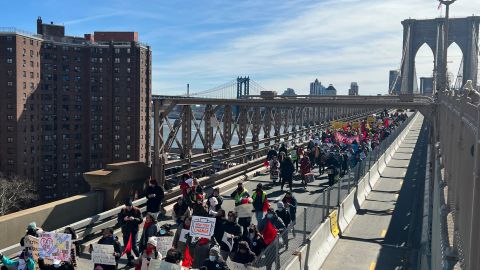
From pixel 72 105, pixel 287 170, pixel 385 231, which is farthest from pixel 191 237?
pixel 72 105

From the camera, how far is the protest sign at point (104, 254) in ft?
26.9

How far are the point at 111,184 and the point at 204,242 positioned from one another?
463cm

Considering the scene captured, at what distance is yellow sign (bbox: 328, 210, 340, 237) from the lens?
42.1 feet

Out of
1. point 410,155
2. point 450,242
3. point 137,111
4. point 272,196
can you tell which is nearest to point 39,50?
point 137,111

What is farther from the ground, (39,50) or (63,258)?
(39,50)

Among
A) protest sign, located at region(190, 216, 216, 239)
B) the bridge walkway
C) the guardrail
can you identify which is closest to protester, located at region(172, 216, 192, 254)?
protest sign, located at region(190, 216, 216, 239)

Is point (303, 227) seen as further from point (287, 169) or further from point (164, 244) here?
point (287, 169)

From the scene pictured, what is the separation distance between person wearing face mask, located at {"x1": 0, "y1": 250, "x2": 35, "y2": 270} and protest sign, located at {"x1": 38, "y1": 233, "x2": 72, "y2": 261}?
211 millimetres

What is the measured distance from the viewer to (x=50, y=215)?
1066 cm

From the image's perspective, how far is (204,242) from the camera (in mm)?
8703

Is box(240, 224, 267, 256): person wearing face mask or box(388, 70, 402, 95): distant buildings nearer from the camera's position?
box(240, 224, 267, 256): person wearing face mask

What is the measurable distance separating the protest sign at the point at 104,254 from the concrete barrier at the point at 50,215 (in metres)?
2.31

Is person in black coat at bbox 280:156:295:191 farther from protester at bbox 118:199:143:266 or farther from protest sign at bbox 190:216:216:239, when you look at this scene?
protest sign at bbox 190:216:216:239

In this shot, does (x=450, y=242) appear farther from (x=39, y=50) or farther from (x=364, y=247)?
(x=39, y=50)
